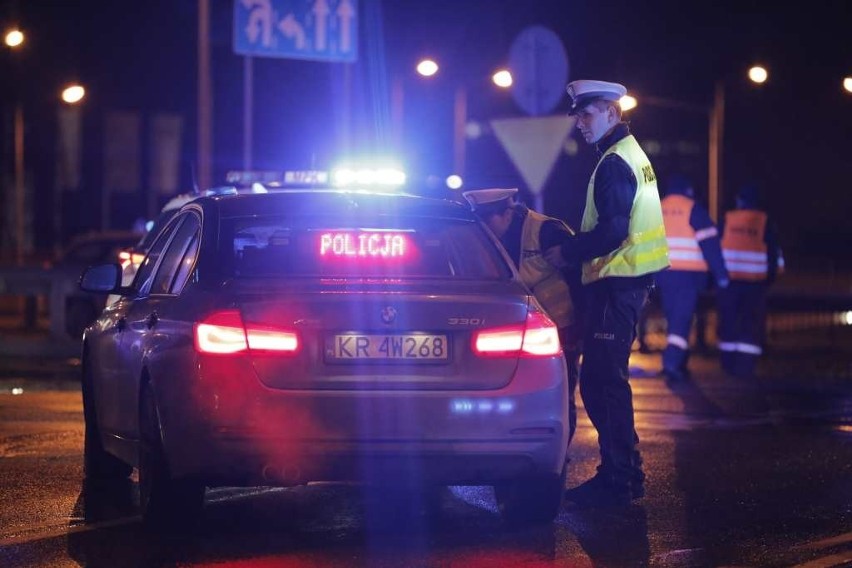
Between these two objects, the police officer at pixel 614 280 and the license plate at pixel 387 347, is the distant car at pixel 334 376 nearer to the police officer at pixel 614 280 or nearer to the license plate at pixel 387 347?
the license plate at pixel 387 347

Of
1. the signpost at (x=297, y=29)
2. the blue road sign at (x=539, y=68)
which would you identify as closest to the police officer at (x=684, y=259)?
the blue road sign at (x=539, y=68)

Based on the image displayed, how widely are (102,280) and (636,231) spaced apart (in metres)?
2.57

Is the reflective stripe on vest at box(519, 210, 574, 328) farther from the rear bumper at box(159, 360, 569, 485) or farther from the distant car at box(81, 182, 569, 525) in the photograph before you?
the rear bumper at box(159, 360, 569, 485)

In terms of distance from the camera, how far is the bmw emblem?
257 inches

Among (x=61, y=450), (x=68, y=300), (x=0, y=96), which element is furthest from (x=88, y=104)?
(x=61, y=450)

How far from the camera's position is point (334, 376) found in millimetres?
6480

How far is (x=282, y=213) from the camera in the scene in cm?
732

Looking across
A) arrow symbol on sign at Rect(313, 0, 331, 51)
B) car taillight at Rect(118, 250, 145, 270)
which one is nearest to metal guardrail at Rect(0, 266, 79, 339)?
arrow symbol on sign at Rect(313, 0, 331, 51)

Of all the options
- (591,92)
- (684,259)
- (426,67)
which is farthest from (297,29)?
(591,92)

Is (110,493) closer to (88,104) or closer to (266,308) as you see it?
(266,308)

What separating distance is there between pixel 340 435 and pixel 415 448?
0.97 ft

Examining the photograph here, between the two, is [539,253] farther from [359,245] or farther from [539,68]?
[539,68]

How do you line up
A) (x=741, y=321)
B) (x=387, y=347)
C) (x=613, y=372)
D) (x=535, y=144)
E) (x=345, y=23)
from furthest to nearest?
(x=345, y=23) → (x=741, y=321) → (x=535, y=144) → (x=613, y=372) → (x=387, y=347)

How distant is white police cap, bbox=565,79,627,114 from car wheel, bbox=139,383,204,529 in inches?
101
